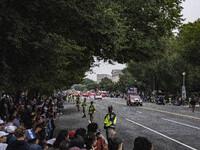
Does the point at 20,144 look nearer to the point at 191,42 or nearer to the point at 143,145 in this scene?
the point at 143,145

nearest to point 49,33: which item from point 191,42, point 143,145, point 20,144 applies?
point 20,144

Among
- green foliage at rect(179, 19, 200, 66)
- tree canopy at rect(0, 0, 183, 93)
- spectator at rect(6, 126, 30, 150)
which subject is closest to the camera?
spectator at rect(6, 126, 30, 150)

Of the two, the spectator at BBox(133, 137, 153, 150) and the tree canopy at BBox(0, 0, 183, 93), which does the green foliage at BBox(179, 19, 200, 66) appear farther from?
the spectator at BBox(133, 137, 153, 150)

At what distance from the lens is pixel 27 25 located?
8195 millimetres

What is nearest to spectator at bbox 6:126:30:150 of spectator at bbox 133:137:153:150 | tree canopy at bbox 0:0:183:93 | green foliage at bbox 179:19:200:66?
spectator at bbox 133:137:153:150

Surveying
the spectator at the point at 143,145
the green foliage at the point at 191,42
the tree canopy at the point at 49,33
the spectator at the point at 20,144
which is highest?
the green foliage at the point at 191,42

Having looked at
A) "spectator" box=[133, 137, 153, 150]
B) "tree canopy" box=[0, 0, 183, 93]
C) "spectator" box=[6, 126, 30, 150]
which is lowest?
"spectator" box=[6, 126, 30, 150]

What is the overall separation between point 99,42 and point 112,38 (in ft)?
2.77

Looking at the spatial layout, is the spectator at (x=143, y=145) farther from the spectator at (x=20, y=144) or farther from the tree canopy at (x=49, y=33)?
the tree canopy at (x=49, y=33)

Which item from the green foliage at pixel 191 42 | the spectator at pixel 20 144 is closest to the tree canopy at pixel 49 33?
the spectator at pixel 20 144

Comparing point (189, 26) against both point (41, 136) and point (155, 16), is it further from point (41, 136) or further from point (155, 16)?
point (41, 136)

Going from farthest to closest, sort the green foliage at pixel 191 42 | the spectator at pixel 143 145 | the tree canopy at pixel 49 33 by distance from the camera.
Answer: the green foliage at pixel 191 42, the tree canopy at pixel 49 33, the spectator at pixel 143 145

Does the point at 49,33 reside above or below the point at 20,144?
above

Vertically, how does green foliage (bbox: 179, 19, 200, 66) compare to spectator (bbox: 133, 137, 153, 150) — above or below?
above
